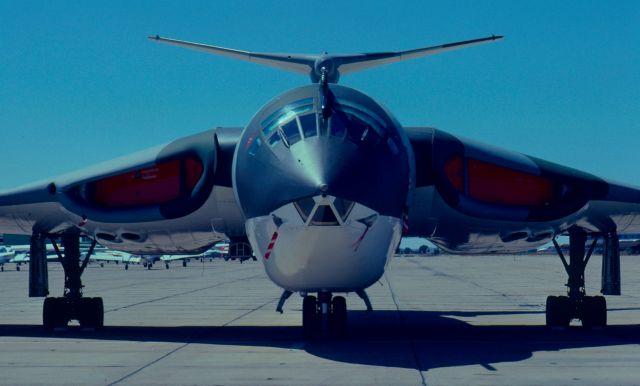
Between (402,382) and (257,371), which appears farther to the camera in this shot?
(257,371)

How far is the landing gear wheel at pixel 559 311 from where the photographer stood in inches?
623

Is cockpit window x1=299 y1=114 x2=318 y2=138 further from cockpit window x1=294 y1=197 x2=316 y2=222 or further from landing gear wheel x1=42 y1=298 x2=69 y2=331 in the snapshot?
landing gear wheel x1=42 y1=298 x2=69 y2=331

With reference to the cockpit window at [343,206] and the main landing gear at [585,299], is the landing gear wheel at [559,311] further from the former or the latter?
the cockpit window at [343,206]

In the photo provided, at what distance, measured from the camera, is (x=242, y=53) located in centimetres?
1449

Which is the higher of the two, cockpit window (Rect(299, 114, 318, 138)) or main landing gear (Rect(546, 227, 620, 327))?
cockpit window (Rect(299, 114, 318, 138))

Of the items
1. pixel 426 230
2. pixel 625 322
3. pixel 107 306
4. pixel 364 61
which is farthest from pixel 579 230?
pixel 107 306

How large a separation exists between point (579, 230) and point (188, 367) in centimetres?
932

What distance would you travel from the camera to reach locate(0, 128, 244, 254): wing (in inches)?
518

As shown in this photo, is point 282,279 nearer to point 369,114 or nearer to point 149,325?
point 369,114

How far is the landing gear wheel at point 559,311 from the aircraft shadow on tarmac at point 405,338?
0.81 feet

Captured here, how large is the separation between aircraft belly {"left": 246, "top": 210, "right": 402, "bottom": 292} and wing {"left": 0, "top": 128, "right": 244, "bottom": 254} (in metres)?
2.14

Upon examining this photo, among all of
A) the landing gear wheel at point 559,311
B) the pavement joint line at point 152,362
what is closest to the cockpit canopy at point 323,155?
the pavement joint line at point 152,362

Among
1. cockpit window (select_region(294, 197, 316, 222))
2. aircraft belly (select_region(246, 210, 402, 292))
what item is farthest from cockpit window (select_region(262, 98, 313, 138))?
cockpit window (select_region(294, 197, 316, 222))

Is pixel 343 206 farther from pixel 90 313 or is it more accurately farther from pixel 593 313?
pixel 593 313
